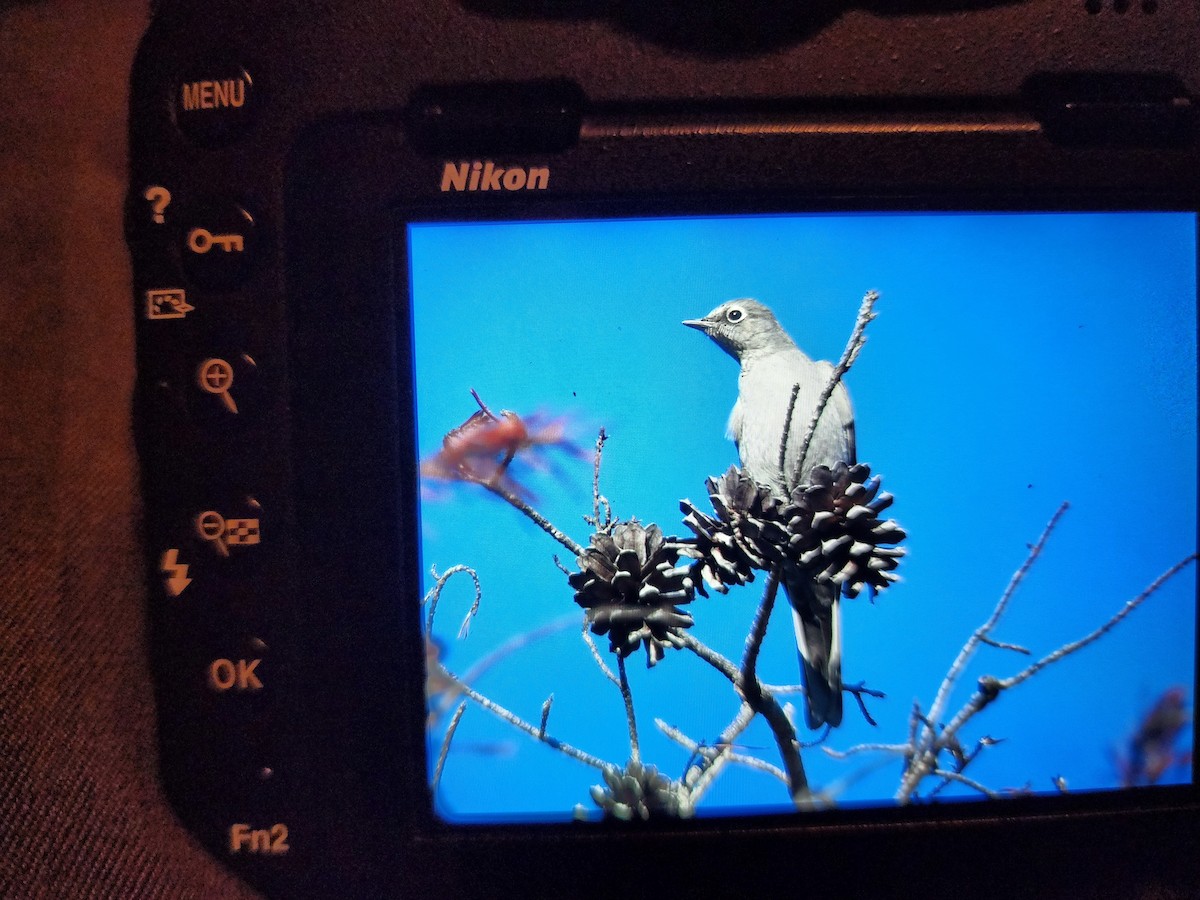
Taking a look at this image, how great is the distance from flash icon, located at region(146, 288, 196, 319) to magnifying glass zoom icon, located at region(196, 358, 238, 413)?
0.03 meters

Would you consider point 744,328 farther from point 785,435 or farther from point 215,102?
point 215,102

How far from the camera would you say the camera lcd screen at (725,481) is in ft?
1.27

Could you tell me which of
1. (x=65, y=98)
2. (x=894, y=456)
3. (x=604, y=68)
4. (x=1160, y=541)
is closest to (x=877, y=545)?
(x=894, y=456)

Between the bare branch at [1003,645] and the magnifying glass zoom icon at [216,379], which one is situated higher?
the magnifying glass zoom icon at [216,379]

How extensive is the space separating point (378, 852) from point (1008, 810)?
31 cm

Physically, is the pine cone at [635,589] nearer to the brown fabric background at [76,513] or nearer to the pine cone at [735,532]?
the pine cone at [735,532]

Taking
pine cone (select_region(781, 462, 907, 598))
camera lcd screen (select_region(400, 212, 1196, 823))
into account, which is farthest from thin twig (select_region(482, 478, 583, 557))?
pine cone (select_region(781, 462, 907, 598))

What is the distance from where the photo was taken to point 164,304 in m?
0.38

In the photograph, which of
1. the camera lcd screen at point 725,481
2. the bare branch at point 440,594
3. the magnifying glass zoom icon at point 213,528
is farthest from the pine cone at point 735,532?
the magnifying glass zoom icon at point 213,528

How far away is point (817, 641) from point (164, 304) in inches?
13.9

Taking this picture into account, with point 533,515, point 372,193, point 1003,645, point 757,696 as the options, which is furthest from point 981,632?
point 372,193

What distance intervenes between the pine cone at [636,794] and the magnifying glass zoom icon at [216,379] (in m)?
0.26

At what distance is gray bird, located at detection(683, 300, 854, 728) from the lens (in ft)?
1.27

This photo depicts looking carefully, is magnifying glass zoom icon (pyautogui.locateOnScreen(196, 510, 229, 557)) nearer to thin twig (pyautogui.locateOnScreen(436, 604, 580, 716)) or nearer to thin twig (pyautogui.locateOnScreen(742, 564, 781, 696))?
thin twig (pyautogui.locateOnScreen(436, 604, 580, 716))
